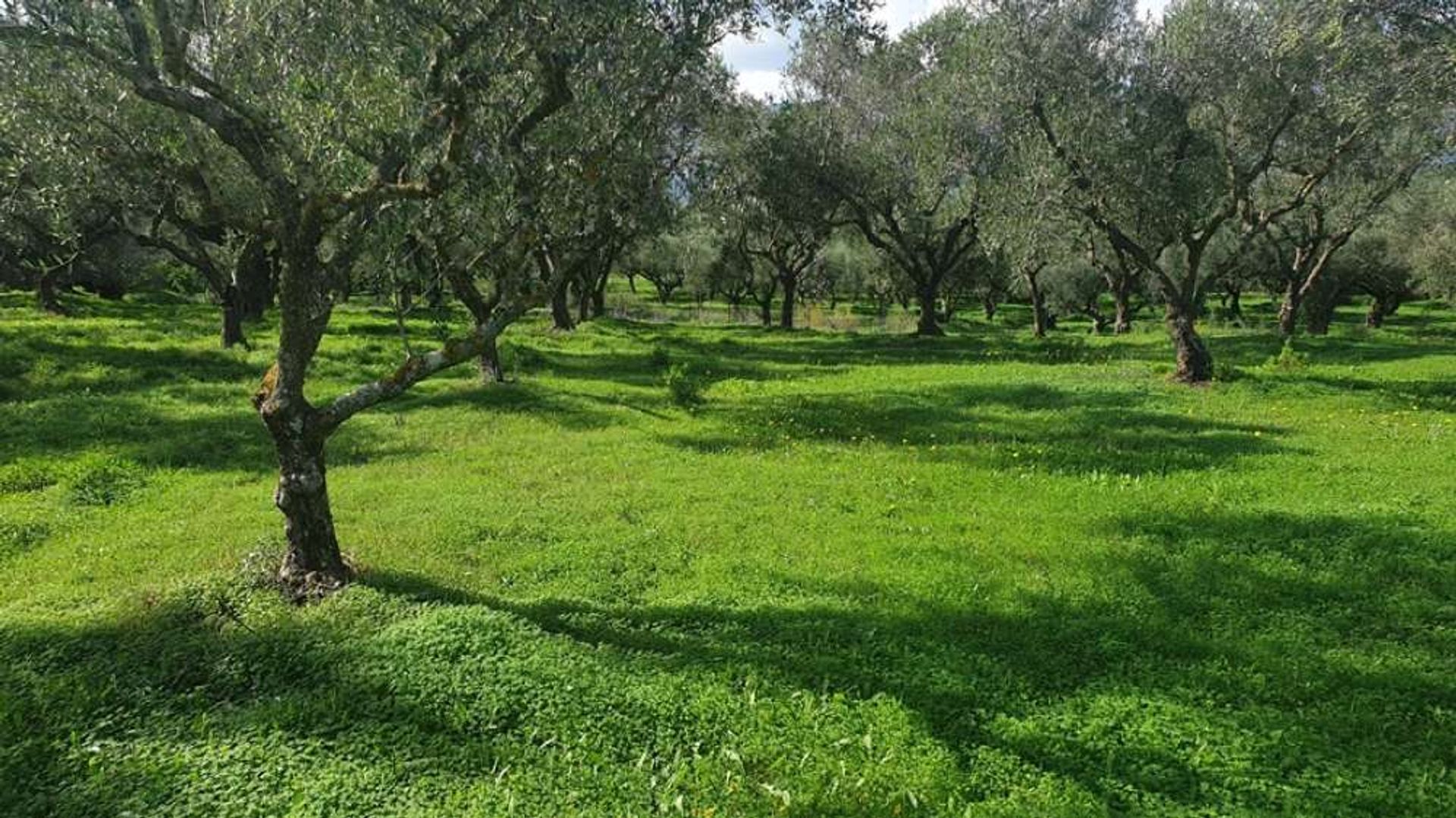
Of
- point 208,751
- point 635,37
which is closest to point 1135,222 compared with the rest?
point 635,37

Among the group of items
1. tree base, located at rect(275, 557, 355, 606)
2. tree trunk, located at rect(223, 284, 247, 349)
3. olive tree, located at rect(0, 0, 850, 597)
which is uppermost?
olive tree, located at rect(0, 0, 850, 597)

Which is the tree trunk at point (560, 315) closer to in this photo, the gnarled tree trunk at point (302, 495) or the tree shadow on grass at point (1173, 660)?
the gnarled tree trunk at point (302, 495)

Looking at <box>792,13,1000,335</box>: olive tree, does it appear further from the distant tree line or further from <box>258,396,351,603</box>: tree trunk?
<box>258,396,351,603</box>: tree trunk

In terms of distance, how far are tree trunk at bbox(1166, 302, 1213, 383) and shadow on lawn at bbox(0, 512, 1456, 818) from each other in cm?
1446

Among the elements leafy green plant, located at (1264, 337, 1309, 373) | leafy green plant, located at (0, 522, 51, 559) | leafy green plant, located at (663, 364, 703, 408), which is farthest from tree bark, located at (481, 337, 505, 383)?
leafy green plant, located at (1264, 337, 1309, 373)

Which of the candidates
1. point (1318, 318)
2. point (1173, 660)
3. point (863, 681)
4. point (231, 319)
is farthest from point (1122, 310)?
point (863, 681)

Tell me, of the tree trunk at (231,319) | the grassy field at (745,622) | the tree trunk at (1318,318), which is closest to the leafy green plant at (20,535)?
the grassy field at (745,622)

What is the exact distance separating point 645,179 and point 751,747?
17.2 metres

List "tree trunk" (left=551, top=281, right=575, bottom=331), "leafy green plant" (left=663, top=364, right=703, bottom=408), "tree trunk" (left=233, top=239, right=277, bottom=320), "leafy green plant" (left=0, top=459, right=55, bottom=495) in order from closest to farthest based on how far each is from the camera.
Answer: "leafy green plant" (left=0, top=459, right=55, bottom=495)
"leafy green plant" (left=663, top=364, right=703, bottom=408)
"tree trunk" (left=233, top=239, right=277, bottom=320)
"tree trunk" (left=551, top=281, right=575, bottom=331)

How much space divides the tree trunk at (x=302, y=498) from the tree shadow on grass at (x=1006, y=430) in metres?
8.38

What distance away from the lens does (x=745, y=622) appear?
888cm

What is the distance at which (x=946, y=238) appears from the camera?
40.0 metres

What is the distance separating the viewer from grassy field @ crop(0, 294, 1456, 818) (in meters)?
6.36

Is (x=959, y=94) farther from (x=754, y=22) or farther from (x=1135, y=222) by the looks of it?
(x=754, y=22)
